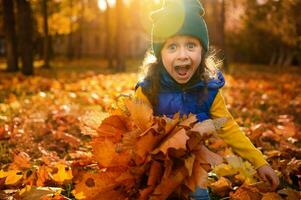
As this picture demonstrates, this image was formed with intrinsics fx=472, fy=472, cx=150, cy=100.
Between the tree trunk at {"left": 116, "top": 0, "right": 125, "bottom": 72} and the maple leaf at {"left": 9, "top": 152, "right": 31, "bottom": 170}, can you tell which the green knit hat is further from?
the tree trunk at {"left": 116, "top": 0, "right": 125, "bottom": 72}

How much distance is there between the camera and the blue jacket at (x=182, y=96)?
3047 millimetres

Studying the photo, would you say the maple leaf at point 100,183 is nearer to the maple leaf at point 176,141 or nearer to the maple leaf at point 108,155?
the maple leaf at point 108,155

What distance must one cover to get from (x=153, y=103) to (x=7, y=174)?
1.02 m

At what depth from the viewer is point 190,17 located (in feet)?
9.57

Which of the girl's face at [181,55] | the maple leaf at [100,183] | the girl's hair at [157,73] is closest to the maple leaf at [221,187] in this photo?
the girl's hair at [157,73]

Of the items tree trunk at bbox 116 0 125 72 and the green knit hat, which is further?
tree trunk at bbox 116 0 125 72

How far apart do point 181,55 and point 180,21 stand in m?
0.23

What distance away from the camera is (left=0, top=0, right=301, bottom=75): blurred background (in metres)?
18.2

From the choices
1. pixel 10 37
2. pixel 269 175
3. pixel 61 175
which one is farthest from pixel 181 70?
pixel 10 37

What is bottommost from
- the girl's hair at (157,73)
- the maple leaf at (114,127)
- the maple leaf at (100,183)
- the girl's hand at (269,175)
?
the girl's hand at (269,175)

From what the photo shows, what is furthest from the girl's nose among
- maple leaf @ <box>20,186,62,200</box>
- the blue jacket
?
maple leaf @ <box>20,186,62,200</box>

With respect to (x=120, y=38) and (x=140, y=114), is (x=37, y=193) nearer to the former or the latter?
(x=140, y=114)

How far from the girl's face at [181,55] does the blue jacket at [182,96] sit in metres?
0.08

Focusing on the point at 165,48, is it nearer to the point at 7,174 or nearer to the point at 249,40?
the point at 7,174
